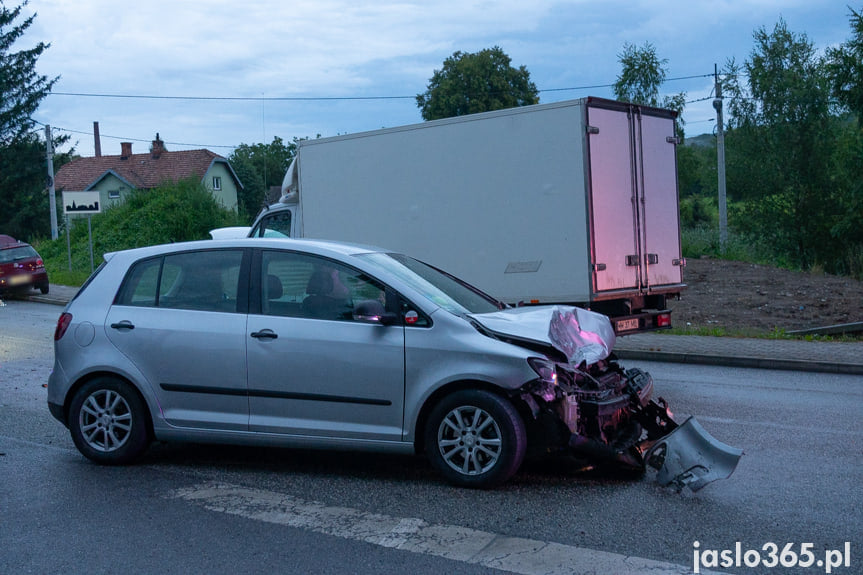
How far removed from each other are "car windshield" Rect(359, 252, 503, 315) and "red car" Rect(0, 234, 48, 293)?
21.4 m

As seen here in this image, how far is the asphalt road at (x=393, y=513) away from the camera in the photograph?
4.37 meters

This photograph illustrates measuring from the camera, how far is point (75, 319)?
6.58 meters

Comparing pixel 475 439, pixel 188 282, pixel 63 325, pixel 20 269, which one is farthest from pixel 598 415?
pixel 20 269

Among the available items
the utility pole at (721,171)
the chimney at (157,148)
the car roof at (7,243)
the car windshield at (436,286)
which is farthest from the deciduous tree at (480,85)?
the car windshield at (436,286)

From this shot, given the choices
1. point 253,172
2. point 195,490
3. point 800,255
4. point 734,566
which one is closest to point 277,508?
point 195,490

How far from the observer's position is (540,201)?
1152 cm

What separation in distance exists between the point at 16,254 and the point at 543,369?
77.5ft

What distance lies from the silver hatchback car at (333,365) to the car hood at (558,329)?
17 mm

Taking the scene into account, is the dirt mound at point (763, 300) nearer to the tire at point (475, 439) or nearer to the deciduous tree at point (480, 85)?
the tire at point (475, 439)

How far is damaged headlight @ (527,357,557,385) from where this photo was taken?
5406mm

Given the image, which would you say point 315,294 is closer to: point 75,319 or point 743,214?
point 75,319

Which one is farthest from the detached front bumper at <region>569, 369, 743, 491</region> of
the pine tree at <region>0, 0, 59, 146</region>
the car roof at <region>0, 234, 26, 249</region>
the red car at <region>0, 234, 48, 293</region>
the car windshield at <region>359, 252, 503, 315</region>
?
the pine tree at <region>0, 0, 59, 146</region>

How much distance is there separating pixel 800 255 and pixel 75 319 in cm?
3404

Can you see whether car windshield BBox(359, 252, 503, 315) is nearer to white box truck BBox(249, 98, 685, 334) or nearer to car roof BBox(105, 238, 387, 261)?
car roof BBox(105, 238, 387, 261)
